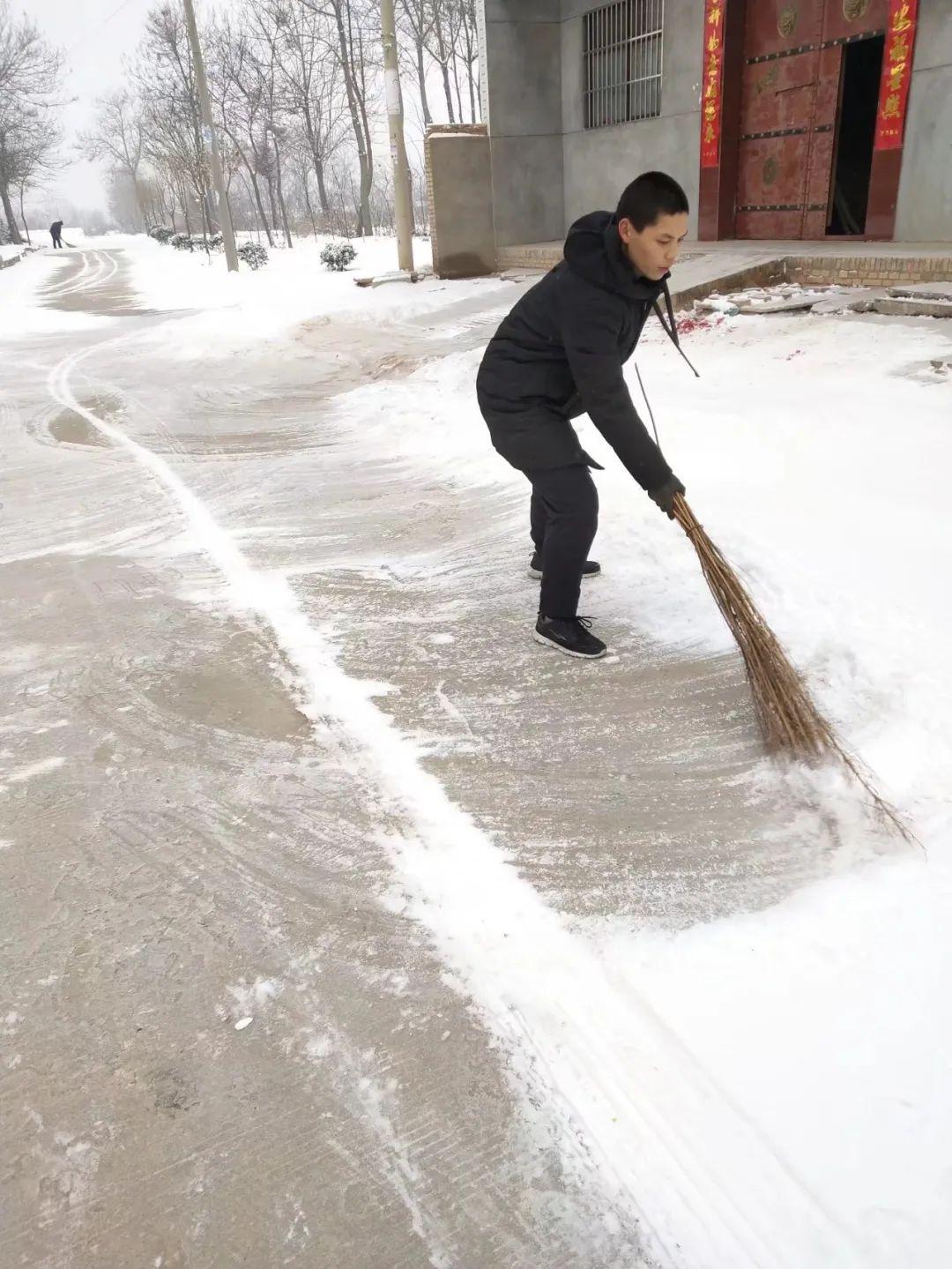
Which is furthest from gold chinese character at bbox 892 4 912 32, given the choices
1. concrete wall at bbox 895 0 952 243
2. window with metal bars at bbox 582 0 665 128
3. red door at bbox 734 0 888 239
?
window with metal bars at bbox 582 0 665 128

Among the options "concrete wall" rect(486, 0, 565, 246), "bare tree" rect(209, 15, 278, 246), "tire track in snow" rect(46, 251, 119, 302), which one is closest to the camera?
"concrete wall" rect(486, 0, 565, 246)

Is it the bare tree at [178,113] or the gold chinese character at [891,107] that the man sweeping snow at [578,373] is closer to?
the gold chinese character at [891,107]

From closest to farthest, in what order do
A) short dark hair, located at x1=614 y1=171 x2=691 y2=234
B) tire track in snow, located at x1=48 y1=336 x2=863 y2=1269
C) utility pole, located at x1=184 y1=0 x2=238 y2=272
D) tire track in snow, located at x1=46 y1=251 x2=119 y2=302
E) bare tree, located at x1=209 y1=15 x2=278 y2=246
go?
tire track in snow, located at x1=48 y1=336 x2=863 y2=1269 → short dark hair, located at x1=614 y1=171 x2=691 y2=234 → utility pole, located at x1=184 y1=0 x2=238 y2=272 → tire track in snow, located at x1=46 y1=251 x2=119 y2=302 → bare tree, located at x1=209 y1=15 x2=278 y2=246

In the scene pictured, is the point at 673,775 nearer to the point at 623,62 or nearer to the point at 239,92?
the point at 623,62

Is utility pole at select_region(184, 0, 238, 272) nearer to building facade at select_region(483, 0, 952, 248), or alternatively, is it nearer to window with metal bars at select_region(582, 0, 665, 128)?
building facade at select_region(483, 0, 952, 248)

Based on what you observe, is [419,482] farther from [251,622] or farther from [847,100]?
[847,100]

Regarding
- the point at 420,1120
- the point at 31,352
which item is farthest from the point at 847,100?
the point at 420,1120

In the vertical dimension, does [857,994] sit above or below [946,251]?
below

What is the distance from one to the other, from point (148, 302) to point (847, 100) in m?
12.5

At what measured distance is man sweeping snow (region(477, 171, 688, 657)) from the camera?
2.43 m

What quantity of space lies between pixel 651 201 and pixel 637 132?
1035cm

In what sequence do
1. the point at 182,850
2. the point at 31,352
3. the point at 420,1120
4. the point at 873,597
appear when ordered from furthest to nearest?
the point at 31,352, the point at 873,597, the point at 182,850, the point at 420,1120

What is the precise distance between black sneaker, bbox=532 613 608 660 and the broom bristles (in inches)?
20.8

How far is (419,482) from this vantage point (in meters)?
4.98
